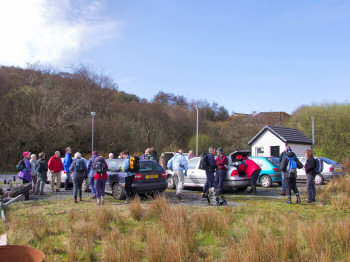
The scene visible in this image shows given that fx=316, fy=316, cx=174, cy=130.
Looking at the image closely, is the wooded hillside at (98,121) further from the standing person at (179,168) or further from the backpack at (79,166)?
the standing person at (179,168)

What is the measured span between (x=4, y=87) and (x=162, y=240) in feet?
105

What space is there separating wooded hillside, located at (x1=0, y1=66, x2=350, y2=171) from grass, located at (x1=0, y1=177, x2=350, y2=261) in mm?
23949

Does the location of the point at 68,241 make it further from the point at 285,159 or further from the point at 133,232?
the point at 285,159

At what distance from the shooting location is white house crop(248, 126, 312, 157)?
81.3ft

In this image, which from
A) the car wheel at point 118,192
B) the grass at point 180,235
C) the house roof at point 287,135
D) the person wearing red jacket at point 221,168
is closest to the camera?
the grass at point 180,235

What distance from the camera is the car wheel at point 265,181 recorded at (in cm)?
1542

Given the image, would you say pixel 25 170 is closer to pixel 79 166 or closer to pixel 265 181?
pixel 79 166

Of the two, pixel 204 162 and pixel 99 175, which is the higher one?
pixel 204 162

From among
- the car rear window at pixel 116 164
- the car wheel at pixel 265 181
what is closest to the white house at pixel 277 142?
the car wheel at pixel 265 181

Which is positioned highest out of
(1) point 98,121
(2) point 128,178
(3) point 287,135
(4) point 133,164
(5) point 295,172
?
(1) point 98,121

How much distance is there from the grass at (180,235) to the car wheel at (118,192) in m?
2.10

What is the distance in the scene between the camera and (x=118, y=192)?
1134 centimetres

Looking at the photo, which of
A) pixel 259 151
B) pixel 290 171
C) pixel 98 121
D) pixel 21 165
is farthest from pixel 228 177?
pixel 98 121

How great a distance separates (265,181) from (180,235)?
10.6m
